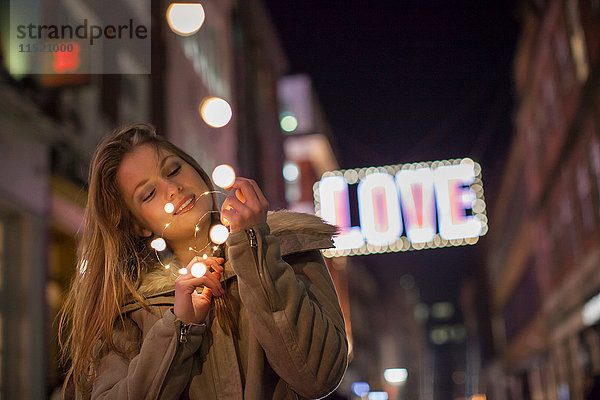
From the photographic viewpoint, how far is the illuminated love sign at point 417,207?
14492 mm

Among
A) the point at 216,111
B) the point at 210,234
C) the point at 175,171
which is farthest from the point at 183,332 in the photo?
the point at 216,111

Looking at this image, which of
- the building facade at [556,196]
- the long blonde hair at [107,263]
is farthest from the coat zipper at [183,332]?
the building facade at [556,196]

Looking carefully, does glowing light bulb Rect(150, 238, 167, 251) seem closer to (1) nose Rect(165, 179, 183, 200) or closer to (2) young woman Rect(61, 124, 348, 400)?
(2) young woman Rect(61, 124, 348, 400)

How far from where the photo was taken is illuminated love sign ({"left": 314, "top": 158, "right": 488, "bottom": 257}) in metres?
14.5

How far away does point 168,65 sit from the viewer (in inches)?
572

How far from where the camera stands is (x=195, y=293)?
2201 mm

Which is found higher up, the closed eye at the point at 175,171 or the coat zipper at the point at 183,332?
the closed eye at the point at 175,171

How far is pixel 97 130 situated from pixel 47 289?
3082mm

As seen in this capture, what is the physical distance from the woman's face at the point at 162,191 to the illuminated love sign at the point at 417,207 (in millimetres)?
12461

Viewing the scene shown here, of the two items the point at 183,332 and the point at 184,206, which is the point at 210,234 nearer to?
the point at 184,206

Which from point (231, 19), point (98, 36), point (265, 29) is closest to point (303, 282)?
point (98, 36)

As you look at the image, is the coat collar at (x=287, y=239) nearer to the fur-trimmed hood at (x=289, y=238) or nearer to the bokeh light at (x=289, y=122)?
the fur-trimmed hood at (x=289, y=238)

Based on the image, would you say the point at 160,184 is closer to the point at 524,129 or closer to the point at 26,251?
the point at 26,251

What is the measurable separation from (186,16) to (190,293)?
4.76m
